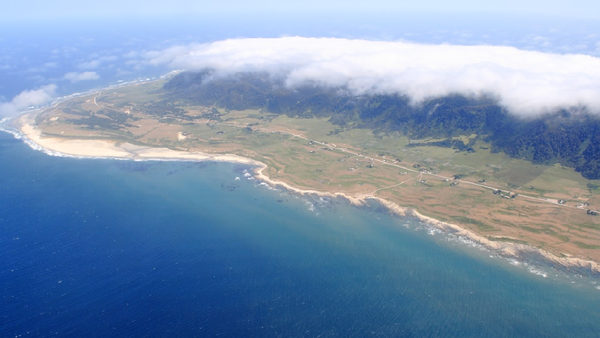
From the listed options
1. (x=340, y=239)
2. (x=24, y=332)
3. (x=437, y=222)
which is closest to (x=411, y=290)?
(x=340, y=239)

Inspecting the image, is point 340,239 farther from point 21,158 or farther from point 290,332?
point 21,158

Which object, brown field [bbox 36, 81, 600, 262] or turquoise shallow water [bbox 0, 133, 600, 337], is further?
brown field [bbox 36, 81, 600, 262]

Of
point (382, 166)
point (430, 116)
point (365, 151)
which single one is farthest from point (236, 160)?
point (430, 116)

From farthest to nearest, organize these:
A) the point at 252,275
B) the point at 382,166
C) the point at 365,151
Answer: the point at 365,151, the point at 382,166, the point at 252,275

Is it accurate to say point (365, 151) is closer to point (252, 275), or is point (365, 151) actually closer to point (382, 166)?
point (382, 166)

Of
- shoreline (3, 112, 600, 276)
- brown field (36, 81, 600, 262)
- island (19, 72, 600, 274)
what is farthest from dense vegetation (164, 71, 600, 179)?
shoreline (3, 112, 600, 276)

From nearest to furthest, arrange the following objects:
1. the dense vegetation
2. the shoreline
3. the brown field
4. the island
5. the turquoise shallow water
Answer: the turquoise shallow water → the shoreline → the brown field → the island → the dense vegetation

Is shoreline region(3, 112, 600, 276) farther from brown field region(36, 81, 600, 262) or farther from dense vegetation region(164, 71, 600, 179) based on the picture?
dense vegetation region(164, 71, 600, 179)
